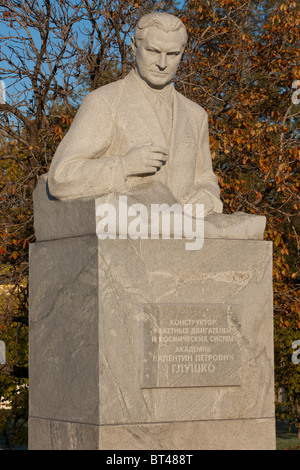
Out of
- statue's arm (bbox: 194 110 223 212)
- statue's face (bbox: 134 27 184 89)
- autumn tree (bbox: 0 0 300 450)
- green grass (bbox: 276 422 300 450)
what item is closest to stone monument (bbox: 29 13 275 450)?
statue's face (bbox: 134 27 184 89)

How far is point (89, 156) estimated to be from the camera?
5723 mm

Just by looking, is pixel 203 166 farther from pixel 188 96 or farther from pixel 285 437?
pixel 285 437

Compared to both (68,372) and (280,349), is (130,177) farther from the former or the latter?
(280,349)

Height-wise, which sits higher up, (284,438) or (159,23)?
(159,23)

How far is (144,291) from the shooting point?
5309mm

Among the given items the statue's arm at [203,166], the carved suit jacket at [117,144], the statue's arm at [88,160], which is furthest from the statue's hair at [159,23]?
the statue's arm at [203,166]

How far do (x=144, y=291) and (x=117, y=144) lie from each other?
1.13m

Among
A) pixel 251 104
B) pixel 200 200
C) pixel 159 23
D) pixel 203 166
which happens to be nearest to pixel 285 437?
pixel 251 104

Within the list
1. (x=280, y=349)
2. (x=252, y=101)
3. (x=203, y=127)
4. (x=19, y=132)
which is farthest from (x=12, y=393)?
(x=203, y=127)

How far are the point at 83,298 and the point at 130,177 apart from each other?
906mm

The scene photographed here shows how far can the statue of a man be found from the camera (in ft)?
18.4

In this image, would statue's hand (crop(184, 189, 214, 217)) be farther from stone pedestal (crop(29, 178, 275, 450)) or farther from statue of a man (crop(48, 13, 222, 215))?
stone pedestal (crop(29, 178, 275, 450))

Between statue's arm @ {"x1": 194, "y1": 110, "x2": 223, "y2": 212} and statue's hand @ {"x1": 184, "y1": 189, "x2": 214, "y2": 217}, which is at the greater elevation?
statue's arm @ {"x1": 194, "y1": 110, "x2": 223, "y2": 212}

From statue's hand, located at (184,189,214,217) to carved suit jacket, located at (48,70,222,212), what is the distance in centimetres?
5
